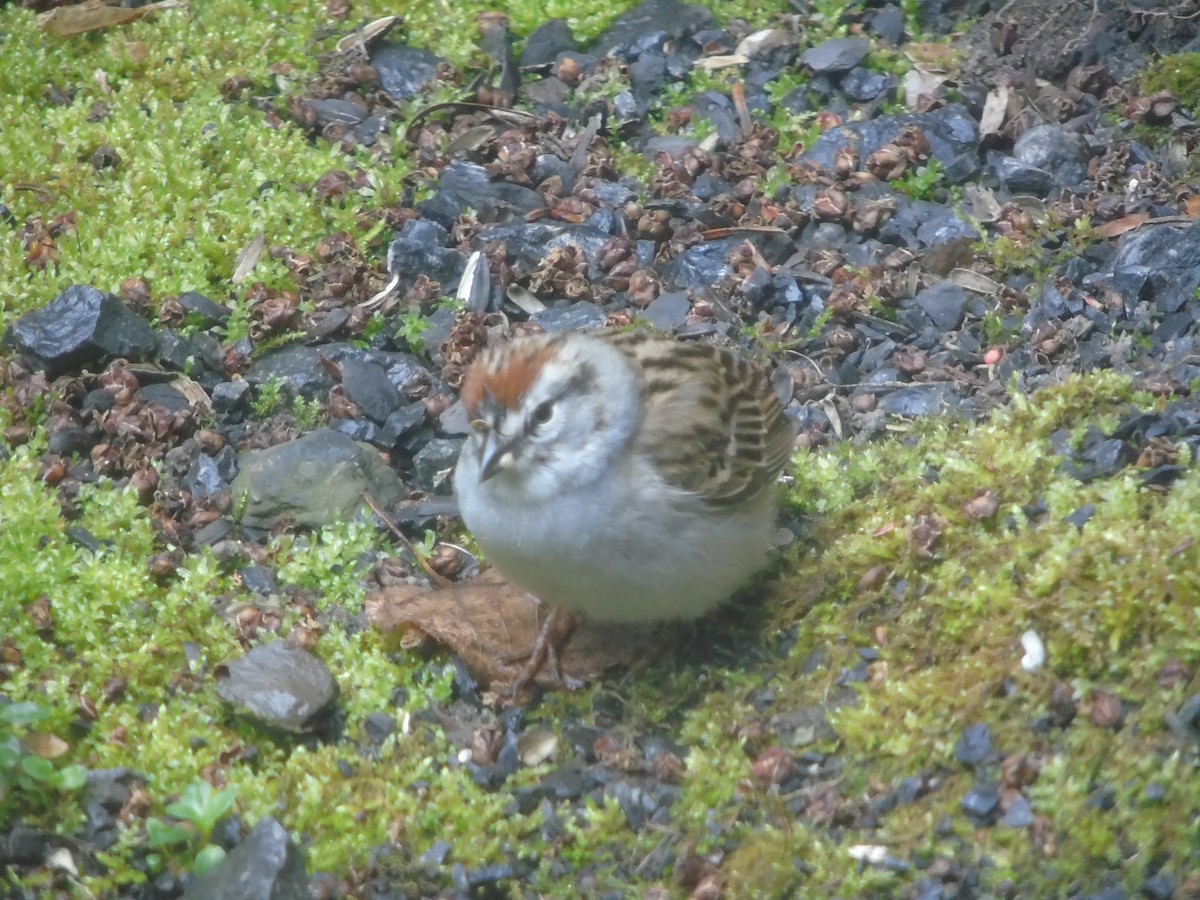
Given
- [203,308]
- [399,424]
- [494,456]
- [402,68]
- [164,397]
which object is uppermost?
[494,456]

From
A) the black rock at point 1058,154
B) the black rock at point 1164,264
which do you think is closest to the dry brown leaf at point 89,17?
the black rock at point 1058,154

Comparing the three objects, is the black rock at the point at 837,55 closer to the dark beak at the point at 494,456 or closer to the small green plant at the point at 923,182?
the small green plant at the point at 923,182

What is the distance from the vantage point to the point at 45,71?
6754 millimetres

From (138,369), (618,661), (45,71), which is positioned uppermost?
(45,71)

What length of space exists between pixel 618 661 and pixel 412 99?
3.33 meters

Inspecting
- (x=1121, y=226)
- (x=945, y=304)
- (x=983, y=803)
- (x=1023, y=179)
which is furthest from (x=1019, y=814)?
(x=1023, y=179)

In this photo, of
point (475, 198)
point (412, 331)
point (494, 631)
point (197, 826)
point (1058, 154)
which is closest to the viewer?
point (197, 826)

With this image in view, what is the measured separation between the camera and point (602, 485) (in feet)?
13.6

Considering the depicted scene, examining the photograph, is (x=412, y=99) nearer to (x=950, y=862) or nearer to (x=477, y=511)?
(x=477, y=511)

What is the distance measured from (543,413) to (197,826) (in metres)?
1.50

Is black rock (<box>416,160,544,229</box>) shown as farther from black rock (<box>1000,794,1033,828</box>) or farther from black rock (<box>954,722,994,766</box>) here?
black rock (<box>1000,794,1033,828</box>)

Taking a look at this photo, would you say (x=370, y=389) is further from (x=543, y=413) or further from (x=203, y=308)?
(x=543, y=413)

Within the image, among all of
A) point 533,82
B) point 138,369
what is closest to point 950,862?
Answer: point 138,369

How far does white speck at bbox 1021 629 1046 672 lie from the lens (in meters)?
3.72
